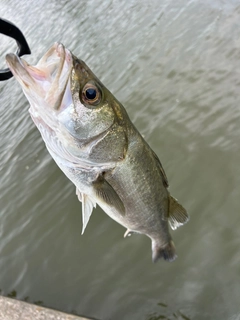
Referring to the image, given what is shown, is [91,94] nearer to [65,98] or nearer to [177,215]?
[65,98]

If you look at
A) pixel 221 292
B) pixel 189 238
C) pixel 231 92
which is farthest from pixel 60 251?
pixel 231 92

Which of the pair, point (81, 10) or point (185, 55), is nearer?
point (185, 55)

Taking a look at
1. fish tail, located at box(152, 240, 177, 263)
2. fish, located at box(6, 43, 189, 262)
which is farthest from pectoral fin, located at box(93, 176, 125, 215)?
fish tail, located at box(152, 240, 177, 263)

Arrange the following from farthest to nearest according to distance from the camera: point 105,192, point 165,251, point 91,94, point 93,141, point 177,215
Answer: point 165,251 → point 177,215 → point 105,192 → point 93,141 → point 91,94

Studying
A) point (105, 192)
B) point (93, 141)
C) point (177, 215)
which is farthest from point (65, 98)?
point (177, 215)

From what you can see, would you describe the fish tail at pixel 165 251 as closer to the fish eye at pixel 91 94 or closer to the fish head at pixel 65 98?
the fish head at pixel 65 98

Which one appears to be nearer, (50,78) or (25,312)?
(50,78)

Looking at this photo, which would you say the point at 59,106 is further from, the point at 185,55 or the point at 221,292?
the point at 185,55

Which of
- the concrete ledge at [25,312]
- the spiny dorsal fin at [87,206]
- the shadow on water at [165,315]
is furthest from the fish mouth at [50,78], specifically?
the shadow on water at [165,315]
